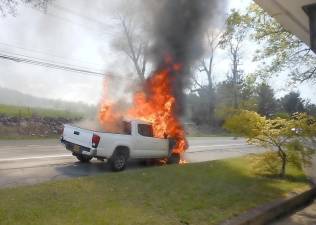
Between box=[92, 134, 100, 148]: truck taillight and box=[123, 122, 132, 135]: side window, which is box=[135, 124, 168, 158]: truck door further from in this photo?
box=[92, 134, 100, 148]: truck taillight

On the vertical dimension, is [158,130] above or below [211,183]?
above

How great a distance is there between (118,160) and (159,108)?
3844mm

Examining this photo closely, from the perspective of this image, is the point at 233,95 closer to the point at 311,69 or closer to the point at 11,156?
the point at 311,69

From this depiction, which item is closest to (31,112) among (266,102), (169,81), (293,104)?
(169,81)

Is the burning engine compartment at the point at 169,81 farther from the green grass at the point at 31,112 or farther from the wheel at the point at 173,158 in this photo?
the green grass at the point at 31,112

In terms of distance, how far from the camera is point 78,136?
12.4m

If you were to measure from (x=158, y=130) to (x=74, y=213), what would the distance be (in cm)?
899

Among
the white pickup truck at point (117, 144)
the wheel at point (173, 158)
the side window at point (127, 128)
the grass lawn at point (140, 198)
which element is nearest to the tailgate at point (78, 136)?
the white pickup truck at point (117, 144)

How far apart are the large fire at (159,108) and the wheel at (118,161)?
1.80 m

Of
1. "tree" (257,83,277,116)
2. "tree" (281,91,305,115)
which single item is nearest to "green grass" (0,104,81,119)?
"tree" (257,83,277,116)

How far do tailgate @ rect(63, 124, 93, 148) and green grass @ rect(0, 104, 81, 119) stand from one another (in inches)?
756

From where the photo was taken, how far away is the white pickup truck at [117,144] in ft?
39.6

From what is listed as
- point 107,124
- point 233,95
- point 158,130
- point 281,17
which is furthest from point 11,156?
point 233,95

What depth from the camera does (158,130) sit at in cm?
1500
